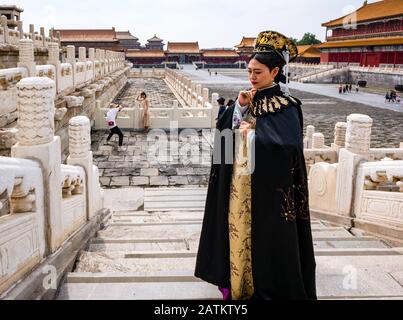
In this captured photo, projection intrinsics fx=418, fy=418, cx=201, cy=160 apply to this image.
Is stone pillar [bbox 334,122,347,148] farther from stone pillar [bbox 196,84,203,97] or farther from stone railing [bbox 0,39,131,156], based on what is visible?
stone pillar [bbox 196,84,203,97]

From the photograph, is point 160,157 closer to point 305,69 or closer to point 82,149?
point 82,149

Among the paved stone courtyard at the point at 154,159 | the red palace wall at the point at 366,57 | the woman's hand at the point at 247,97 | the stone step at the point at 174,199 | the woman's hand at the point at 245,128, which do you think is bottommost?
the stone step at the point at 174,199

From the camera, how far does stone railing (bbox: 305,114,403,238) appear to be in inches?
164

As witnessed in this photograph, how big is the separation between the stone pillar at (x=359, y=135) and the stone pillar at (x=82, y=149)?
9.16ft

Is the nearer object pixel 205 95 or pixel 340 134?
pixel 340 134

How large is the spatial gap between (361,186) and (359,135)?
1.81 ft

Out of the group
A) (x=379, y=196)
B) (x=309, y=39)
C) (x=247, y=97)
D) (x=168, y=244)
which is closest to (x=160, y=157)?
(x=168, y=244)

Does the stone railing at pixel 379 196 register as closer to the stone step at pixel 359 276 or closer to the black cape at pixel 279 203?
the stone step at pixel 359 276

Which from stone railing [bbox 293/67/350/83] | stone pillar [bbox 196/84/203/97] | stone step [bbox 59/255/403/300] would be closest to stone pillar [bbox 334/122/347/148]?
stone step [bbox 59/255/403/300]

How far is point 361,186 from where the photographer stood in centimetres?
452

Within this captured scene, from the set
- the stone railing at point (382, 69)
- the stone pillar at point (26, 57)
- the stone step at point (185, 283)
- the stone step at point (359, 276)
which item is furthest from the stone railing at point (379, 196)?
the stone railing at point (382, 69)

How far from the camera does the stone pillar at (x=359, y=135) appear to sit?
14.8ft

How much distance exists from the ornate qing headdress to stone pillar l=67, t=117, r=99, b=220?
85.2 inches
